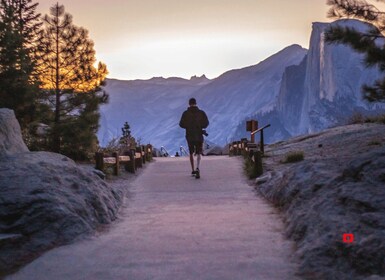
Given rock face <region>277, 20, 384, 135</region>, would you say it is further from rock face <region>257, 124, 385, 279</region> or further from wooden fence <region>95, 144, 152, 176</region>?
rock face <region>257, 124, 385, 279</region>

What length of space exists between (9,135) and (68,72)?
→ 9361 millimetres

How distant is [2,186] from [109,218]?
1.79 metres

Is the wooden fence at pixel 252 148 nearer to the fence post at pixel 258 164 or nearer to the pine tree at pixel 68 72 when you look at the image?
the fence post at pixel 258 164

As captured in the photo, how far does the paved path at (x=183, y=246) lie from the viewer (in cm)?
519

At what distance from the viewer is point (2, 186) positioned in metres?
6.89

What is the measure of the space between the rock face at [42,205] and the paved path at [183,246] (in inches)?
11.1

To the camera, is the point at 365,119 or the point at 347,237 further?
the point at 365,119

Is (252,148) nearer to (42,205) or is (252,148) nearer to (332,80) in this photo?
(42,205)


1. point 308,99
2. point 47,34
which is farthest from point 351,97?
point 47,34

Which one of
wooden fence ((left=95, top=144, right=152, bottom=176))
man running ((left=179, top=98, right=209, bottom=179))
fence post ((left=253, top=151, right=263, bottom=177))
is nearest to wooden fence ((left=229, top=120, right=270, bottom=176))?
fence post ((left=253, top=151, right=263, bottom=177))

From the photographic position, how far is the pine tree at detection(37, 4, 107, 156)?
690 inches

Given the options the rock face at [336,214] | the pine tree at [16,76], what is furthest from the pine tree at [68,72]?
the rock face at [336,214]

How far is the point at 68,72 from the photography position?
17875mm

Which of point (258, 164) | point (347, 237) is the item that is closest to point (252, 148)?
point (258, 164)
